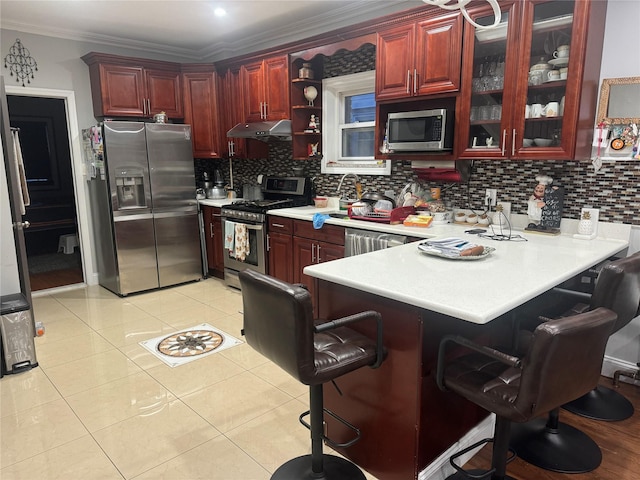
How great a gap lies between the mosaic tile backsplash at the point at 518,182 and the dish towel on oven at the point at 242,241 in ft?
2.93

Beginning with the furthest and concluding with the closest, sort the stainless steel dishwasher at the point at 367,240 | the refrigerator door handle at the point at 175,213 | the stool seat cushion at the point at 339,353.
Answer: the refrigerator door handle at the point at 175,213 → the stainless steel dishwasher at the point at 367,240 → the stool seat cushion at the point at 339,353

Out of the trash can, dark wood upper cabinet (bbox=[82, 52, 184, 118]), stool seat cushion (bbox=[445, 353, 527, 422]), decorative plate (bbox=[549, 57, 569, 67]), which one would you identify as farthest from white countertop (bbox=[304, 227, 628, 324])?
dark wood upper cabinet (bbox=[82, 52, 184, 118])

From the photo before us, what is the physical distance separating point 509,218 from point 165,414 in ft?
8.61

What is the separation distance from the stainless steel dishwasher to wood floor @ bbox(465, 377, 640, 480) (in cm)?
146

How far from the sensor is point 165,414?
245cm

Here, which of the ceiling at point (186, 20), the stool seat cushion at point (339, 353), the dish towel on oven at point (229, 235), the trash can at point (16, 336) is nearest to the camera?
the stool seat cushion at point (339, 353)

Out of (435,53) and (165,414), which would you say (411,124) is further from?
(165,414)

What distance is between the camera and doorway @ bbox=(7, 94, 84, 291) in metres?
6.04

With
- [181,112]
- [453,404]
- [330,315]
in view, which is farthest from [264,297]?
[181,112]

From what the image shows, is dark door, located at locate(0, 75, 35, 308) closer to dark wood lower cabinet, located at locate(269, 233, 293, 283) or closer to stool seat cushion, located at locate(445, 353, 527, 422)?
dark wood lower cabinet, located at locate(269, 233, 293, 283)

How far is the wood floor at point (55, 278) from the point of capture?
491 cm

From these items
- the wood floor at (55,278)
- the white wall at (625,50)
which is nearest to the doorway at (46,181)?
the wood floor at (55,278)

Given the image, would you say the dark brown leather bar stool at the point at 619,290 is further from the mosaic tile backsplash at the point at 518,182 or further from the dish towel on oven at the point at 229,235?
the dish towel on oven at the point at 229,235

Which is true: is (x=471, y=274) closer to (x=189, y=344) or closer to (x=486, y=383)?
(x=486, y=383)
